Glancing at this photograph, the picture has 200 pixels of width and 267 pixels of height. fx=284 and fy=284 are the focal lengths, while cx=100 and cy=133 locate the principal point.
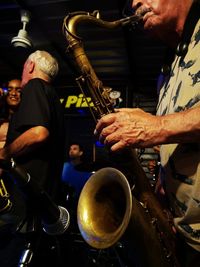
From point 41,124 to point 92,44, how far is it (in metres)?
4.09

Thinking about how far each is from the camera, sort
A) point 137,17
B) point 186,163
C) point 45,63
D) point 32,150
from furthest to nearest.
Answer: point 45,63 → point 32,150 → point 137,17 → point 186,163

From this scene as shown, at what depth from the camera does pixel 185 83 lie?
1553 mm

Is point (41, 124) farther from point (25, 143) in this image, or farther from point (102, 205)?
point (102, 205)

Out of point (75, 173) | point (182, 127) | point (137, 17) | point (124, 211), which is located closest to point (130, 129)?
point (182, 127)

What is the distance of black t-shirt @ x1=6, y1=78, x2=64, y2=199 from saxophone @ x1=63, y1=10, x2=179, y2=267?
A: 56 cm

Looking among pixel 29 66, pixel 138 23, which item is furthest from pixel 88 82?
pixel 29 66

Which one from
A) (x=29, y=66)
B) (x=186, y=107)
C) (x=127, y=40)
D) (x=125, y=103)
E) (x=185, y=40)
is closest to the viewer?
(x=186, y=107)

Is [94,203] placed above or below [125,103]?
below

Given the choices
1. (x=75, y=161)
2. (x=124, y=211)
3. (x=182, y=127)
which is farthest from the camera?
(x=75, y=161)

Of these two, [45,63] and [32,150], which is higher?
[45,63]

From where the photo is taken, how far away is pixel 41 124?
234 centimetres

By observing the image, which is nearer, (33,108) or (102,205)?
(102,205)

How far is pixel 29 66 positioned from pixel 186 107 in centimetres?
189

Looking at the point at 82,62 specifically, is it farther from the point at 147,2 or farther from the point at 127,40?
the point at 127,40
